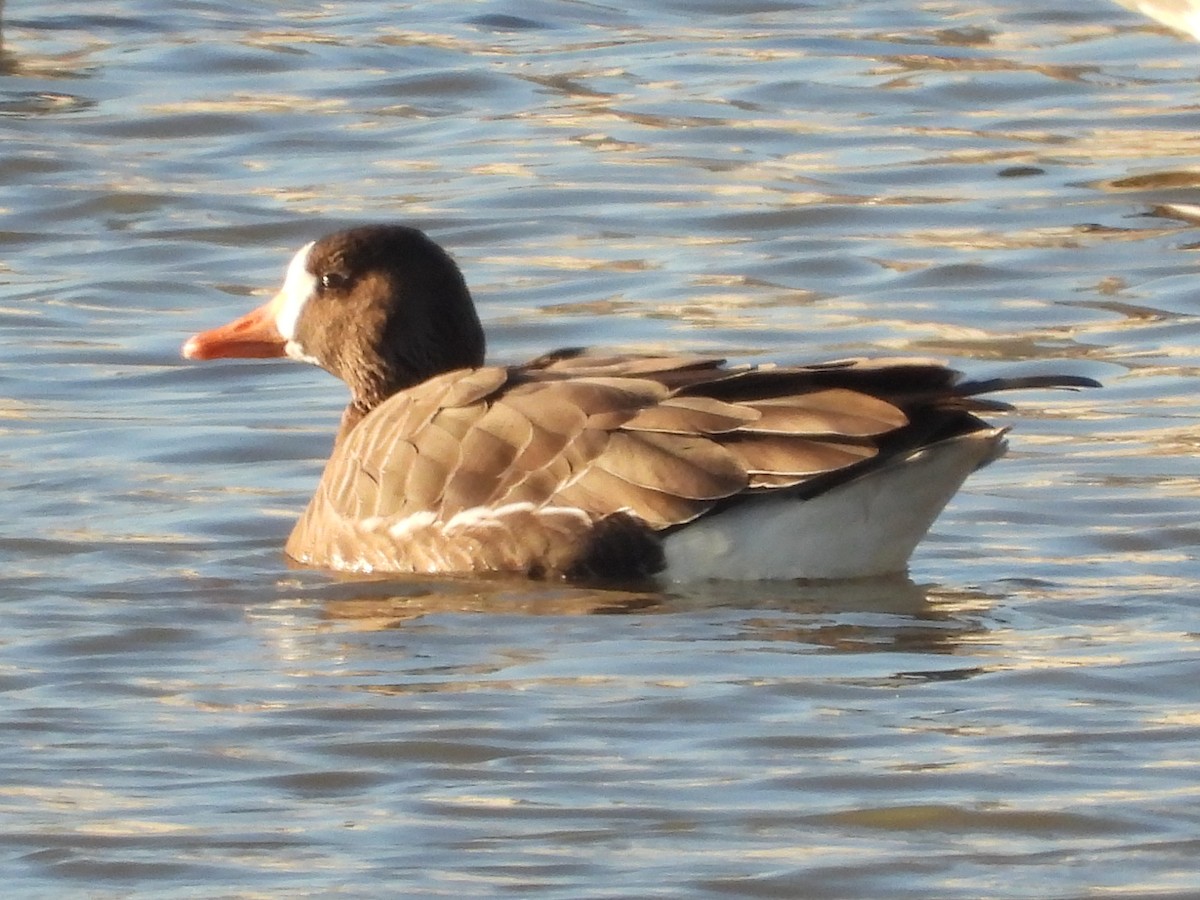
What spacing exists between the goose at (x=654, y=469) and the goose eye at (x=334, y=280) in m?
0.58

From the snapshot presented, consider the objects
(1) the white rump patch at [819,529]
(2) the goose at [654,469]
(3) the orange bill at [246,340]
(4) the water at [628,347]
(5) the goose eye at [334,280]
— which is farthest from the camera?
(3) the orange bill at [246,340]

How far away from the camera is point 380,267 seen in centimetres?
938

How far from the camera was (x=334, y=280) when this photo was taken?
9.47m

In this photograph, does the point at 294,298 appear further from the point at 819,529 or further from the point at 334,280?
the point at 819,529

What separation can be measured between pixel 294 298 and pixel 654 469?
183 cm

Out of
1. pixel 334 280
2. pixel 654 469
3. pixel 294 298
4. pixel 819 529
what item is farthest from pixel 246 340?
pixel 819 529

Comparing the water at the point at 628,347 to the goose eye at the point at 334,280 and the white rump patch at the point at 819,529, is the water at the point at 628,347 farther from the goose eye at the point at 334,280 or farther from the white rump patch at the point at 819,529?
the goose eye at the point at 334,280

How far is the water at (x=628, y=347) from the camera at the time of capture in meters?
6.09

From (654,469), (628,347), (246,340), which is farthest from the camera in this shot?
(628,347)

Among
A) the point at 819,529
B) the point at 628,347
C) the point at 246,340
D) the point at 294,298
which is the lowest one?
the point at 628,347

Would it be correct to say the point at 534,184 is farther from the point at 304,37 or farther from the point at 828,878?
the point at 828,878

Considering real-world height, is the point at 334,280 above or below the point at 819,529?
above

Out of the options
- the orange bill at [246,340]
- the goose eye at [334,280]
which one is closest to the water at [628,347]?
the orange bill at [246,340]

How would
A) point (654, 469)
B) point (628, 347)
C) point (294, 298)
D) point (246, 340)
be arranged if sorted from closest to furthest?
point (654, 469) < point (294, 298) < point (246, 340) < point (628, 347)
